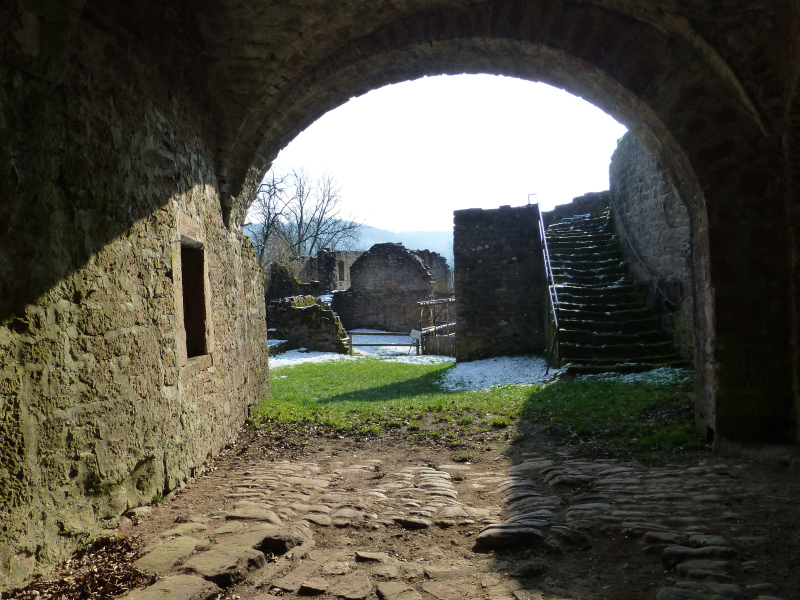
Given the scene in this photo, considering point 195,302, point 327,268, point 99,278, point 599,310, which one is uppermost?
point 327,268

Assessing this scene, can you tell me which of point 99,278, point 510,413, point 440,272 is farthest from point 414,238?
point 99,278

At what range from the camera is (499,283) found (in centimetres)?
1352

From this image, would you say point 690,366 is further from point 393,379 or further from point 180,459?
point 180,459

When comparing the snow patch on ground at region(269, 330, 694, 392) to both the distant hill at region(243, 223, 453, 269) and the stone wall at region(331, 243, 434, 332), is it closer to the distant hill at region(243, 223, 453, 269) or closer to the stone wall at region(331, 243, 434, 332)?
the stone wall at region(331, 243, 434, 332)

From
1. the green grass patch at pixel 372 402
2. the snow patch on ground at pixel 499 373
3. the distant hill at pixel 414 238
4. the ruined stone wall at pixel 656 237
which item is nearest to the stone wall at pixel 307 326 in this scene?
the snow patch on ground at pixel 499 373

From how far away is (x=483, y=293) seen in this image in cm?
1355

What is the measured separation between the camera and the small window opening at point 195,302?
494 cm

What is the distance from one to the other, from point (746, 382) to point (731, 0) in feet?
9.59

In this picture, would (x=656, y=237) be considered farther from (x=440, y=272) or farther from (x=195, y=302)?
(x=440, y=272)

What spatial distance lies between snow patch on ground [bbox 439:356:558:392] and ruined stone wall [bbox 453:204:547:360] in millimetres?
595

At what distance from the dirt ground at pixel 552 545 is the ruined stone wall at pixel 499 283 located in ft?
28.4

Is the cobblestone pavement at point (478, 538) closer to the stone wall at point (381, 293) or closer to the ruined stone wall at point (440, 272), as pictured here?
the stone wall at point (381, 293)

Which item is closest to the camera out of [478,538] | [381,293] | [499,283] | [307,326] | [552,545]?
[552,545]

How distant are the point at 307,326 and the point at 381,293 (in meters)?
8.97
